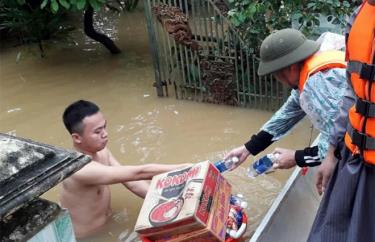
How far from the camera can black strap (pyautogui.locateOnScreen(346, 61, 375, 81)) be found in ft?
6.29

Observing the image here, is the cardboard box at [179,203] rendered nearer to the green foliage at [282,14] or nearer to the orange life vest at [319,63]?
the orange life vest at [319,63]

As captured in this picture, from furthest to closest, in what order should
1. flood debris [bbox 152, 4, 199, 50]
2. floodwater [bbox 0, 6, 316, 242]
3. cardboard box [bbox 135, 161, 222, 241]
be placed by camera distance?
flood debris [bbox 152, 4, 199, 50], floodwater [bbox 0, 6, 316, 242], cardboard box [bbox 135, 161, 222, 241]

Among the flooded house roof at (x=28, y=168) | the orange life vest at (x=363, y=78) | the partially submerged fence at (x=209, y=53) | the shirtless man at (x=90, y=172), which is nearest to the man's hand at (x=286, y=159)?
the shirtless man at (x=90, y=172)

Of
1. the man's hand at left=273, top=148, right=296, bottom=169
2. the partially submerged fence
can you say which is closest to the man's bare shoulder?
the man's hand at left=273, top=148, right=296, bottom=169

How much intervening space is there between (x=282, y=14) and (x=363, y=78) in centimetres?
288

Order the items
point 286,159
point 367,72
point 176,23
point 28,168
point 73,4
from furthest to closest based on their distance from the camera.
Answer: point 73,4 < point 176,23 < point 286,159 < point 367,72 < point 28,168

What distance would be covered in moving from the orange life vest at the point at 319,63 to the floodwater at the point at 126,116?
1.48m

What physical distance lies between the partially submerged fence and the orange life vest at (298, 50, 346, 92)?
2.38 metres

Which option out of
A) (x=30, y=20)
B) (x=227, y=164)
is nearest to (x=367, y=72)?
(x=227, y=164)

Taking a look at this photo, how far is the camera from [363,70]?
194cm

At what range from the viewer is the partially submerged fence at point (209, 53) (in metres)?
5.09

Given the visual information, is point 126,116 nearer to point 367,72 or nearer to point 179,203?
point 179,203

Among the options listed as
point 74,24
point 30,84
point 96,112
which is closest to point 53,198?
point 96,112

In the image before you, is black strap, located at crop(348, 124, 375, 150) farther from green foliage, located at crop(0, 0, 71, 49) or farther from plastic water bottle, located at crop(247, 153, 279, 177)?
green foliage, located at crop(0, 0, 71, 49)
